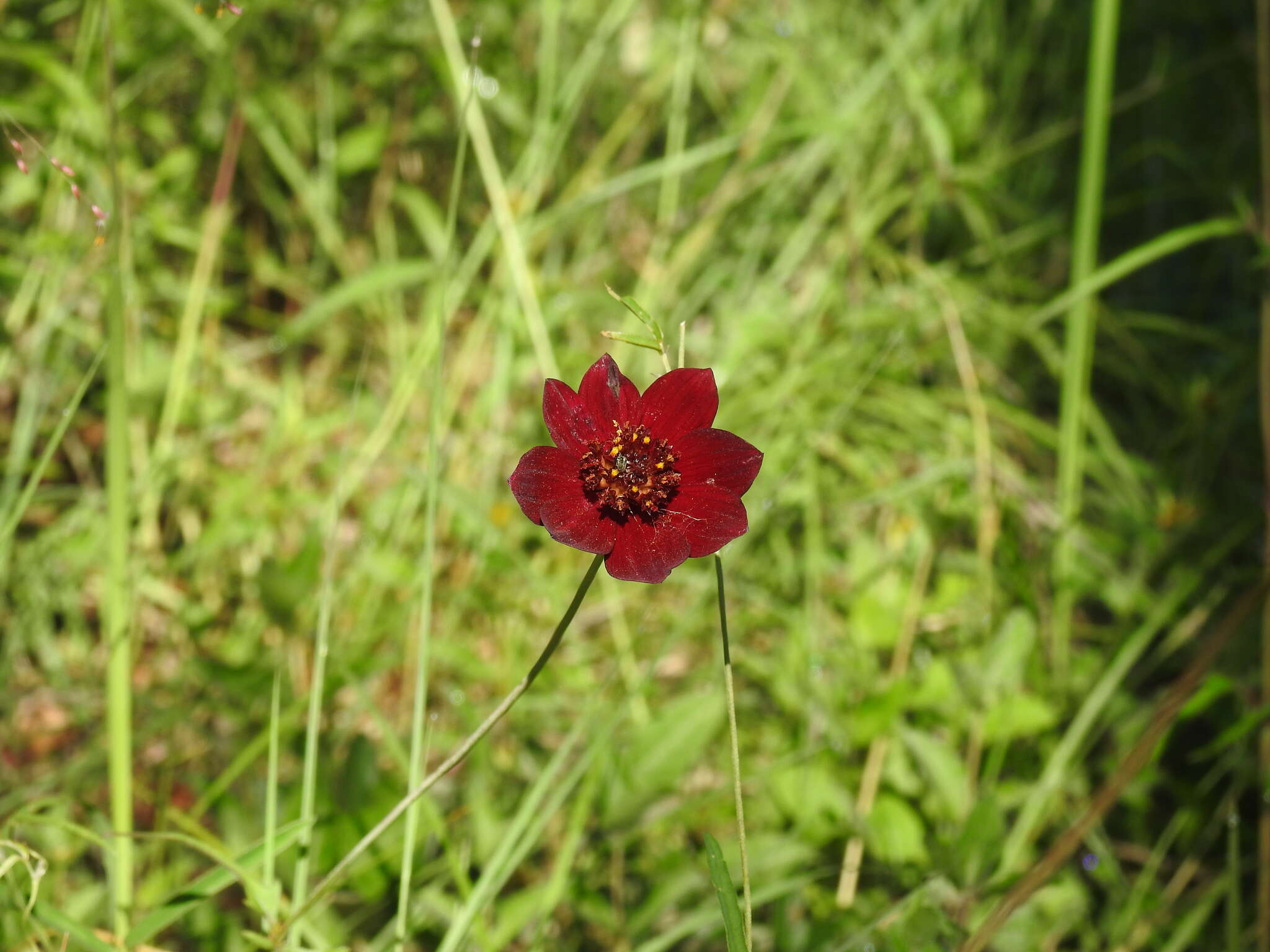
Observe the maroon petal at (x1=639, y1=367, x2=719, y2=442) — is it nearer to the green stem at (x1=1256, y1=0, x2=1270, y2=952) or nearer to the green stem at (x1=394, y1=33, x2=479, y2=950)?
the green stem at (x1=394, y1=33, x2=479, y2=950)

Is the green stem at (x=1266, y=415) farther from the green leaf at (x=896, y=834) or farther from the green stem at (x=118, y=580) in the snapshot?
the green stem at (x=118, y=580)

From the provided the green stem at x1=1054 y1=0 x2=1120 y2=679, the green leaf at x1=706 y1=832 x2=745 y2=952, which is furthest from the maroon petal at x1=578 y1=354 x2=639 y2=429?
the green stem at x1=1054 y1=0 x2=1120 y2=679

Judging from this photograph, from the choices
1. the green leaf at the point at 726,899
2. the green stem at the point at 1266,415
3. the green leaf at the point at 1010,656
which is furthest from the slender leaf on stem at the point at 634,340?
the green leaf at the point at 1010,656

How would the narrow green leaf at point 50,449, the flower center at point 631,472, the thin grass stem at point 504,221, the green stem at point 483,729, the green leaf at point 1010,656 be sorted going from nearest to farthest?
the green stem at point 483,729
the flower center at point 631,472
the narrow green leaf at point 50,449
the green leaf at point 1010,656
the thin grass stem at point 504,221

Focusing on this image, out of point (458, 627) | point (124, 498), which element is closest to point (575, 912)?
point (458, 627)

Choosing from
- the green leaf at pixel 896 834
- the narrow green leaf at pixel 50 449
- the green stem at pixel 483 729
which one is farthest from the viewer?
the green leaf at pixel 896 834

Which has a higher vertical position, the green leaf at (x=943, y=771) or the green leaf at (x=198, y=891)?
the green leaf at (x=943, y=771)

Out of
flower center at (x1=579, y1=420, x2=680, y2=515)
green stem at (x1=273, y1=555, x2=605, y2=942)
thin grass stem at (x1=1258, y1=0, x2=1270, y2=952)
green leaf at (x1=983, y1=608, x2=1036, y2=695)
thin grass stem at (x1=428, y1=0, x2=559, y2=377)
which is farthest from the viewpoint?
thin grass stem at (x1=428, y1=0, x2=559, y2=377)
